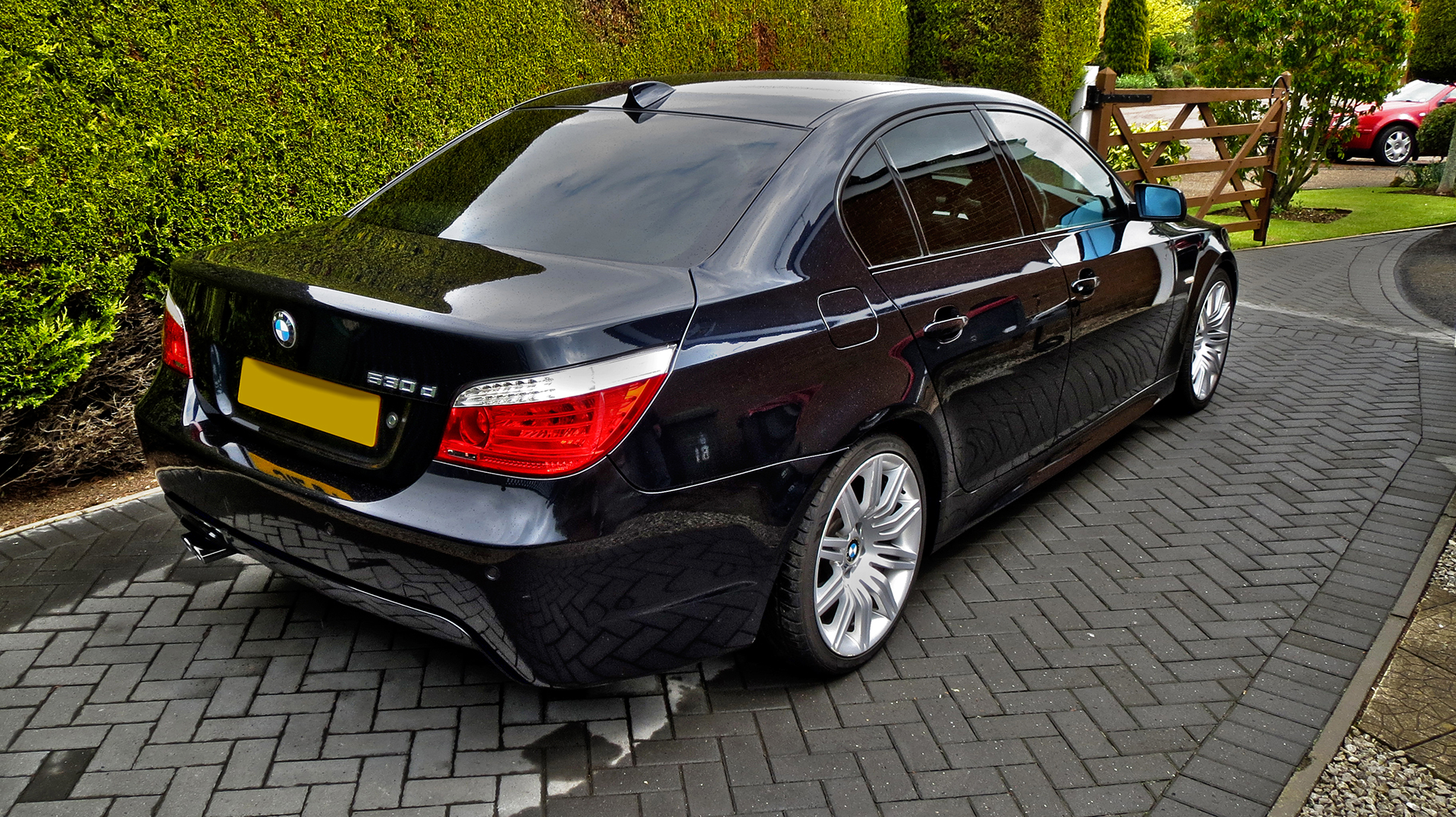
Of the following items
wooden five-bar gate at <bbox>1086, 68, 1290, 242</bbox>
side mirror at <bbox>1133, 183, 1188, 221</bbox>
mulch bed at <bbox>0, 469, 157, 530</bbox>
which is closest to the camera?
mulch bed at <bbox>0, 469, 157, 530</bbox>

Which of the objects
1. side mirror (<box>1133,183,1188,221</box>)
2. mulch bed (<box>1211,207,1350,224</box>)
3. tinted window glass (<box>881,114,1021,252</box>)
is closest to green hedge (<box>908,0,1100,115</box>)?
mulch bed (<box>1211,207,1350,224</box>)

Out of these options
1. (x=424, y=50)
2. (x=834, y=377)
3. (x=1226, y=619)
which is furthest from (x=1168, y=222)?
(x=424, y=50)

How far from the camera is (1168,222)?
4.66m

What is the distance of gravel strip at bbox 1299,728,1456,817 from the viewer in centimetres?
261

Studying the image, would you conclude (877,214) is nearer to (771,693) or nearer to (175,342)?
(771,693)

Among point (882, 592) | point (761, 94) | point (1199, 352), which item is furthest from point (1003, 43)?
point (882, 592)

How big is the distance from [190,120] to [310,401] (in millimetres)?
2597

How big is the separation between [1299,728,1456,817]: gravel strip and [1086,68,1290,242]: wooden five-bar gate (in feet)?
23.5

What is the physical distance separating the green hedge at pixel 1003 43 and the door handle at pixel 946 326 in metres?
7.87

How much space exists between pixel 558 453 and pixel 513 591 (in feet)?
1.07

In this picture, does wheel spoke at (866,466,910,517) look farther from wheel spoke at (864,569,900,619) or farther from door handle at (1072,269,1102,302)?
door handle at (1072,269,1102,302)

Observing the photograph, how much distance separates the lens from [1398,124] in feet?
62.0

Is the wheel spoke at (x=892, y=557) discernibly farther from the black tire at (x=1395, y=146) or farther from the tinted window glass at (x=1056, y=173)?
the black tire at (x=1395, y=146)

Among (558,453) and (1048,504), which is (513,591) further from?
(1048,504)
